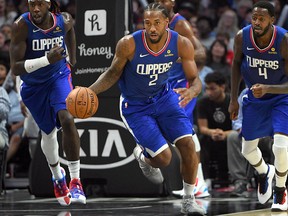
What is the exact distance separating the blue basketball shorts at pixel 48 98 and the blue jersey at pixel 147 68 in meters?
0.81

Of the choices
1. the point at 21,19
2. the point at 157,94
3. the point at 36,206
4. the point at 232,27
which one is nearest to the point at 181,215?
the point at 157,94

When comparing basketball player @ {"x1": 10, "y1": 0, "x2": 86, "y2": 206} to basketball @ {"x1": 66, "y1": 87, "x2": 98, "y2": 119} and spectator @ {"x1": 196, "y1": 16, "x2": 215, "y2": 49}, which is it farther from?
spectator @ {"x1": 196, "y1": 16, "x2": 215, "y2": 49}

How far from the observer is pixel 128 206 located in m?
9.38

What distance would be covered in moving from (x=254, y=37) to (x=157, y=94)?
114 cm

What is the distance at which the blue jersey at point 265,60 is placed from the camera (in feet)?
28.5

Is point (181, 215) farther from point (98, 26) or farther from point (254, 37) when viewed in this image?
point (98, 26)

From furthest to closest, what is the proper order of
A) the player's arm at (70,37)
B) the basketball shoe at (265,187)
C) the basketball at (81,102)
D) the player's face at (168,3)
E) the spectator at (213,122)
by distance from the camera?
1. the spectator at (213,122)
2. the player's face at (168,3)
3. the basketball shoe at (265,187)
4. the player's arm at (70,37)
5. the basketball at (81,102)

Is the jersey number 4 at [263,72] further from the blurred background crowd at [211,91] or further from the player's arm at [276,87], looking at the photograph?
the blurred background crowd at [211,91]

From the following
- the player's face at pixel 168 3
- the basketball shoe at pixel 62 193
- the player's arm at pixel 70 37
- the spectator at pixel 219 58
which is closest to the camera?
the basketball shoe at pixel 62 193

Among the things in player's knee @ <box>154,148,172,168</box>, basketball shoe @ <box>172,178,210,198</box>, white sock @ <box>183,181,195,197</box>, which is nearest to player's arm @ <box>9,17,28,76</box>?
player's knee @ <box>154,148,172,168</box>

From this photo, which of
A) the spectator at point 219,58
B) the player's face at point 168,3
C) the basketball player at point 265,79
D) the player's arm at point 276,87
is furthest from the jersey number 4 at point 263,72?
the spectator at point 219,58

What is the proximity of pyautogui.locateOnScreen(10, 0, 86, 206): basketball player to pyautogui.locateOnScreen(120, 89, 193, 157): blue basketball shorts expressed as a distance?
735mm

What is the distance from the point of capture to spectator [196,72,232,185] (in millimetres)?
11844

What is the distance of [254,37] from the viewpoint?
8797 mm
